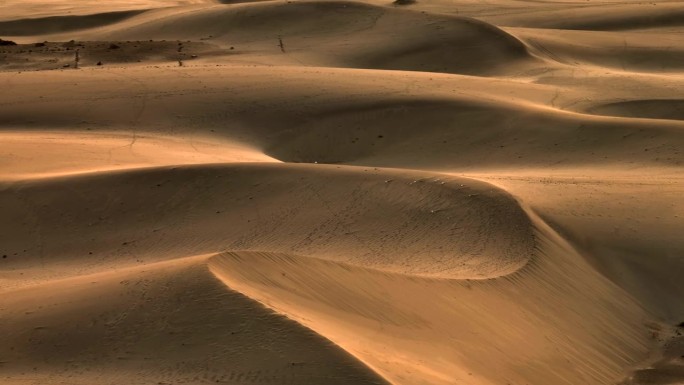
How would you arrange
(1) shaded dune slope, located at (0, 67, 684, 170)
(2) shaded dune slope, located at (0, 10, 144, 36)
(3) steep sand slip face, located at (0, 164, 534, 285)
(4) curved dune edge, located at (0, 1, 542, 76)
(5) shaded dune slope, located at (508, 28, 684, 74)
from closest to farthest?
(3) steep sand slip face, located at (0, 164, 534, 285), (1) shaded dune slope, located at (0, 67, 684, 170), (4) curved dune edge, located at (0, 1, 542, 76), (5) shaded dune slope, located at (508, 28, 684, 74), (2) shaded dune slope, located at (0, 10, 144, 36)

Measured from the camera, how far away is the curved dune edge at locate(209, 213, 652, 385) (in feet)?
18.0

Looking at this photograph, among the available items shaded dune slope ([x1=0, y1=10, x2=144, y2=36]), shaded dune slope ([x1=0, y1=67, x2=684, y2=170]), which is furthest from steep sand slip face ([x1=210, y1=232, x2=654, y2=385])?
shaded dune slope ([x1=0, y1=10, x2=144, y2=36])

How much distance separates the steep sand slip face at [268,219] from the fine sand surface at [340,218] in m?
0.02

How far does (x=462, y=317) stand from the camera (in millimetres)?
6234

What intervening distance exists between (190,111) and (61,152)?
78.5 inches

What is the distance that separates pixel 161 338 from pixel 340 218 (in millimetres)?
2664

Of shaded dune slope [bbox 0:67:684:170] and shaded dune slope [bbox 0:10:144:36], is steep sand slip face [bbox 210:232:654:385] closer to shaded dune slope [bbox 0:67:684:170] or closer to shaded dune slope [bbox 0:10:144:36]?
shaded dune slope [bbox 0:67:684:170]

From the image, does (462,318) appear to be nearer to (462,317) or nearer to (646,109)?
(462,317)

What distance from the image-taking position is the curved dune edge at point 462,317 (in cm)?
548

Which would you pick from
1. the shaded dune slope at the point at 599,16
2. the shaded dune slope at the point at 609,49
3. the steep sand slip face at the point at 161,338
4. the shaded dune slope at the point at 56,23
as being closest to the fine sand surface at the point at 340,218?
the steep sand slip face at the point at 161,338

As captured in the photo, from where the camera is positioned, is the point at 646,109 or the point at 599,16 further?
the point at 599,16

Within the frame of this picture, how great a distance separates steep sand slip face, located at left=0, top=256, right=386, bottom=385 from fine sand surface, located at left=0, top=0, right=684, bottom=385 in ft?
0.04

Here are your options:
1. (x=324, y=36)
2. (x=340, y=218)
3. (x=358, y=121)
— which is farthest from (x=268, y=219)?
(x=324, y=36)

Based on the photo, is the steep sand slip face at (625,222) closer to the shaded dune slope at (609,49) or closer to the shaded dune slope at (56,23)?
the shaded dune slope at (609,49)
